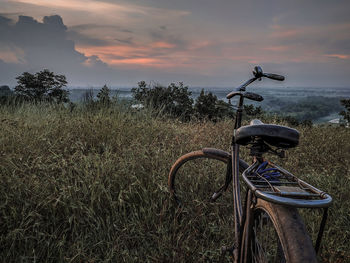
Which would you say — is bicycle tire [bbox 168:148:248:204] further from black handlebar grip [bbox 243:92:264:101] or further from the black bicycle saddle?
the black bicycle saddle

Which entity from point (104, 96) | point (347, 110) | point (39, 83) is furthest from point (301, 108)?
point (39, 83)

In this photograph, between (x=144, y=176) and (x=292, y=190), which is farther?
(x=144, y=176)

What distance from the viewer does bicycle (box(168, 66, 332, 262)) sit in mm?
1174

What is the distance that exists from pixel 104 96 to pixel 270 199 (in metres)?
5.63

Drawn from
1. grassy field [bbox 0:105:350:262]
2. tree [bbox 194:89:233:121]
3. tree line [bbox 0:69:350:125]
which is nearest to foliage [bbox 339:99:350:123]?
tree line [bbox 0:69:350:125]

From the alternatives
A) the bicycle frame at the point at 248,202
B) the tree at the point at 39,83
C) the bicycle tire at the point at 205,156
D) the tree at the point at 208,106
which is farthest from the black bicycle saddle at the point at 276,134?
the tree at the point at 39,83

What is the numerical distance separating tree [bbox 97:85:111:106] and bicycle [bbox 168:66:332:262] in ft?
14.5

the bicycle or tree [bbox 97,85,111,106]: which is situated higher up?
tree [bbox 97,85,111,106]

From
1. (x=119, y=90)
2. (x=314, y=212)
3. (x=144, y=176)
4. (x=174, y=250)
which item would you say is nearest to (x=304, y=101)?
(x=119, y=90)

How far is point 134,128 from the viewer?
4.82 m

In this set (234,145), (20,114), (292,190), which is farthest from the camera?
(20,114)

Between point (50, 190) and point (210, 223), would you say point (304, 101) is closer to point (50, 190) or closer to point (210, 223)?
point (210, 223)

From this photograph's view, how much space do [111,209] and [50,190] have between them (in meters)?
0.76

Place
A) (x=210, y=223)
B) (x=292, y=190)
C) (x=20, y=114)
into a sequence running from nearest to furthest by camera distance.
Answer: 1. (x=292, y=190)
2. (x=210, y=223)
3. (x=20, y=114)
